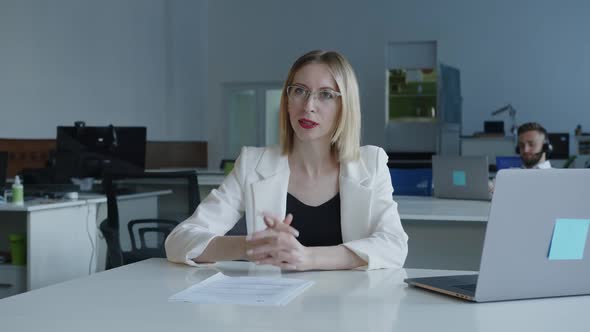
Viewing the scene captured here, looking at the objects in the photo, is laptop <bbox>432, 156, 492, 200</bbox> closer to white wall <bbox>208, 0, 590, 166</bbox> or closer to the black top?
the black top

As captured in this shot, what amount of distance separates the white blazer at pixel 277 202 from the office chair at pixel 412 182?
2.84m

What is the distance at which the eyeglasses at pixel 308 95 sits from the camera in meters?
2.05

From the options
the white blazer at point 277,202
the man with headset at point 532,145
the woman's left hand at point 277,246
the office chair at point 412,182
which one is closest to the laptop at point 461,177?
the office chair at point 412,182

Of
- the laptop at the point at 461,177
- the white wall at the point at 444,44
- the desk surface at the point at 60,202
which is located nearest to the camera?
the desk surface at the point at 60,202

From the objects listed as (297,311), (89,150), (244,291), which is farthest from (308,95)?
(89,150)

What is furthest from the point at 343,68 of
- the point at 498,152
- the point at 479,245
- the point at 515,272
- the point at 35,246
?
the point at 498,152

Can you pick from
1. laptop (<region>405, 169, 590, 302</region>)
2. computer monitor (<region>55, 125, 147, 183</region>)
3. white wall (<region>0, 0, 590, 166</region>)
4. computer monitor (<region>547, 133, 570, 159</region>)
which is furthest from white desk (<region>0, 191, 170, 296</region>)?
computer monitor (<region>547, 133, 570, 159</region>)

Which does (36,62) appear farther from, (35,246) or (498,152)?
(498,152)

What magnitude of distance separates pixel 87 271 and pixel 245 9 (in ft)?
23.8

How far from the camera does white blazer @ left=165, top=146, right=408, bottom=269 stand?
1950 millimetres

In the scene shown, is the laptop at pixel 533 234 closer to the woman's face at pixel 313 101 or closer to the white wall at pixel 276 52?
the woman's face at pixel 313 101

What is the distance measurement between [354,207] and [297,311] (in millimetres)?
762

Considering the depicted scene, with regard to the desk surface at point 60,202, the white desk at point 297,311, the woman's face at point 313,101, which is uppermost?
the woman's face at point 313,101

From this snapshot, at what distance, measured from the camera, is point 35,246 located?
160 inches
